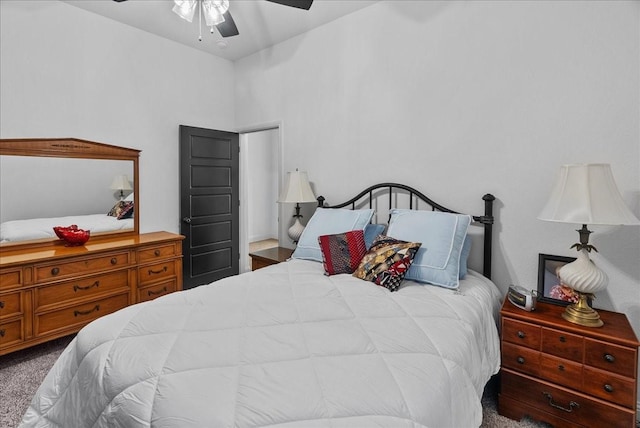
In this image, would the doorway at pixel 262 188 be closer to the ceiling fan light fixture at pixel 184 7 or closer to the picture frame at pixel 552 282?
the ceiling fan light fixture at pixel 184 7

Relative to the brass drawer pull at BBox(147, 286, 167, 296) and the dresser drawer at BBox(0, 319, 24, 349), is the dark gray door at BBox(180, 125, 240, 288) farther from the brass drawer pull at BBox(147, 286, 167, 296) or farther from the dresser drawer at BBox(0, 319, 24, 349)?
the dresser drawer at BBox(0, 319, 24, 349)

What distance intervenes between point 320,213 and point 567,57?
199 centimetres

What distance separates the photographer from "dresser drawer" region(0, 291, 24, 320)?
7.75 feet

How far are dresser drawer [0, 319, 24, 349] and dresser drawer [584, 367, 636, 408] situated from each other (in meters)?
3.64

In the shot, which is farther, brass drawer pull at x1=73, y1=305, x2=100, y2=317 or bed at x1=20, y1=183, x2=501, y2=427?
brass drawer pull at x1=73, y1=305, x2=100, y2=317

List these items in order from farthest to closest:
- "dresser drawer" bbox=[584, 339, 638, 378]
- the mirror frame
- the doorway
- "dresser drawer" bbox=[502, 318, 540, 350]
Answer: the doorway → the mirror frame → "dresser drawer" bbox=[502, 318, 540, 350] → "dresser drawer" bbox=[584, 339, 638, 378]

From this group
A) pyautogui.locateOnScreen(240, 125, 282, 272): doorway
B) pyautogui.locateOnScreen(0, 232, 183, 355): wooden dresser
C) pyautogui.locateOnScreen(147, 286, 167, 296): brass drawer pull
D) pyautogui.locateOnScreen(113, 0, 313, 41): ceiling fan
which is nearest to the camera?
pyautogui.locateOnScreen(113, 0, 313, 41): ceiling fan

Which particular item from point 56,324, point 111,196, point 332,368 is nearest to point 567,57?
point 332,368

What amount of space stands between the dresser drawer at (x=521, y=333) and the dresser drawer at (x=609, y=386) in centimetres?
24

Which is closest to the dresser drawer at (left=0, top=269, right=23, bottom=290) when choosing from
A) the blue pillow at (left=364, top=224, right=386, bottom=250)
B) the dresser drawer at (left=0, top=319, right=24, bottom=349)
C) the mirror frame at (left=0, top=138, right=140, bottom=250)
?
the dresser drawer at (left=0, top=319, right=24, bottom=349)

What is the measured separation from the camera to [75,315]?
108 inches

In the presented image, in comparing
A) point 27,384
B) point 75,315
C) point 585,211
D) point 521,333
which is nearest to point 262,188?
point 75,315

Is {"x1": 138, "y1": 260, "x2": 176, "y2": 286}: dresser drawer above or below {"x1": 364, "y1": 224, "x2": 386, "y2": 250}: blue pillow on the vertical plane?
below

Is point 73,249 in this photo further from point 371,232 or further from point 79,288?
point 371,232
